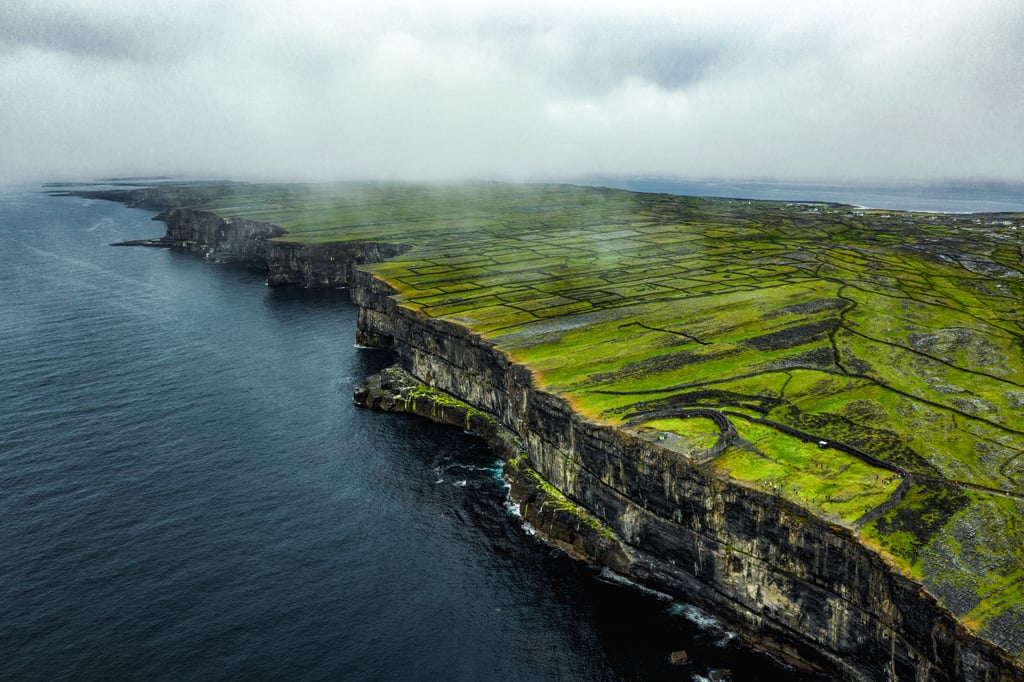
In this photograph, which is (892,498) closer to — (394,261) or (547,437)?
(547,437)

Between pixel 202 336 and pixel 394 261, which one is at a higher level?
pixel 394 261

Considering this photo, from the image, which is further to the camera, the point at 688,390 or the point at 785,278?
the point at 785,278

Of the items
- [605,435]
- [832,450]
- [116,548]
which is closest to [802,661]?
[832,450]

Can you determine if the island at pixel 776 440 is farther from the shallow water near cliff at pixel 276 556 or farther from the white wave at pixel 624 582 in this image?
the shallow water near cliff at pixel 276 556

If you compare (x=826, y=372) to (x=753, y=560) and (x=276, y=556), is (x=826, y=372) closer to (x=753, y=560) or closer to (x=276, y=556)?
(x=753, y=560)

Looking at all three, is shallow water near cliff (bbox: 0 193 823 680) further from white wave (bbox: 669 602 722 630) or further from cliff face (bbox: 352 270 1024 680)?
cliff face (bbox: 352 270 1024 680)

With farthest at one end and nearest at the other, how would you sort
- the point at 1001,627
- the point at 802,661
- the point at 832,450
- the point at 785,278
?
the point at 785,278
the point at 832,450
the point at 802,661
the point at 1001,627

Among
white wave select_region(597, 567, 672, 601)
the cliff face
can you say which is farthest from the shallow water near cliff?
the cliff face
